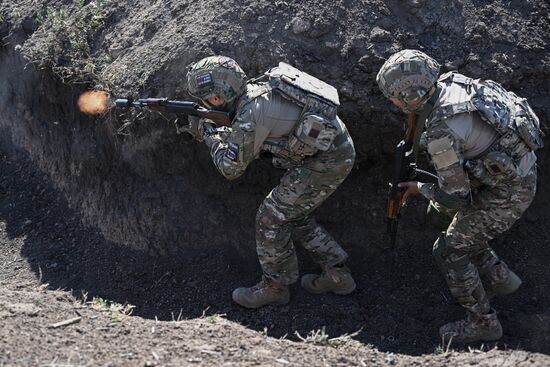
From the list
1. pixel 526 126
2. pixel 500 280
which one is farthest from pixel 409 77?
pixel 500 280

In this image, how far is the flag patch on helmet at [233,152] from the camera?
5254 mm

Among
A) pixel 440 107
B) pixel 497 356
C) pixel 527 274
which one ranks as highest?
pixel 440 107

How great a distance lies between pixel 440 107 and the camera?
4941mm

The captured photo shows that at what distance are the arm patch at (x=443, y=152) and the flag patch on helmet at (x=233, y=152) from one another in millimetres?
1337

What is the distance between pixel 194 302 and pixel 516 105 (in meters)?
3.04

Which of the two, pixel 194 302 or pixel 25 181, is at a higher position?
pixel 25 181

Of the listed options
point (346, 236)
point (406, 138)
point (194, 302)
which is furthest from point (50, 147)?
point (406, 138)

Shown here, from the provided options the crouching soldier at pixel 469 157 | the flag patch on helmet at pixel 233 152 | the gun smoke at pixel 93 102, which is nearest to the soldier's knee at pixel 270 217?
the flag patch on helmet at pixel 233 152

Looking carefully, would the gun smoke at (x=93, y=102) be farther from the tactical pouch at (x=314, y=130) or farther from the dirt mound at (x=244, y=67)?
the tactical pouch at (x=314, y=130)

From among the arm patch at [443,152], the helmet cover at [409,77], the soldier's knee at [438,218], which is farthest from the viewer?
the soldier's knee at [438,218]

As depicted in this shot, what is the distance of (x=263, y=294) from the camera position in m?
5.98

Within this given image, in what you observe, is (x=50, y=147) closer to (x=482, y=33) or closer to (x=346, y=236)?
(x=346, y=236)

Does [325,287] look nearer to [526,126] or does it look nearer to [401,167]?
[401,167]

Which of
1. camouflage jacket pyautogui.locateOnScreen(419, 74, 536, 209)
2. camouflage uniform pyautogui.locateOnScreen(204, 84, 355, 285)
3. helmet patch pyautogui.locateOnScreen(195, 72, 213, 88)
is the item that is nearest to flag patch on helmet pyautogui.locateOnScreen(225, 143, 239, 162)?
camouflage uniform pyautogui.locateOnScreen(204, 84, 355, 285)
